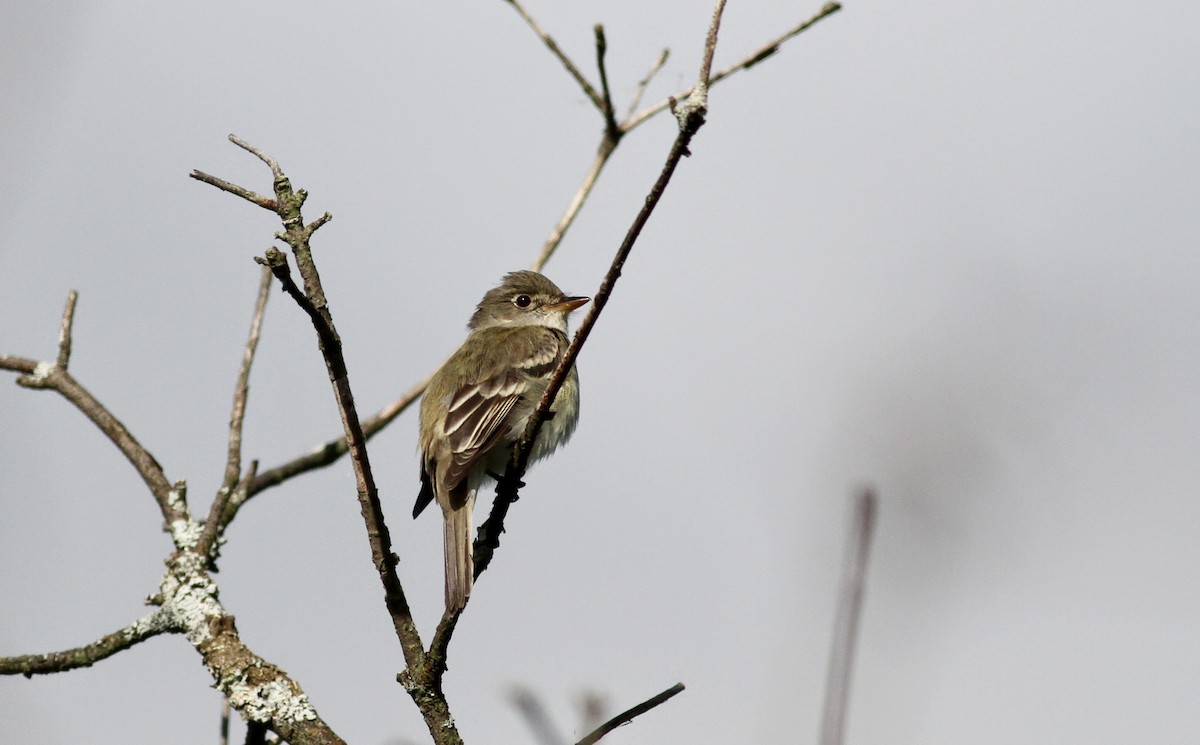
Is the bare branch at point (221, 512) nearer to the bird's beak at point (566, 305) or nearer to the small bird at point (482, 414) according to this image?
the small bird at point (482, 414)

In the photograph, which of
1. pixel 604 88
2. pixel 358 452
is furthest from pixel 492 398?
pixel 358 452

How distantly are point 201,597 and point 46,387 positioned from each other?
128cm

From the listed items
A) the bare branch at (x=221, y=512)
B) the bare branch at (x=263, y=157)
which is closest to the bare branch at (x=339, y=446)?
the bare branch at (x=221, y=512)

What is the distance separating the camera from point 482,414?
648cm

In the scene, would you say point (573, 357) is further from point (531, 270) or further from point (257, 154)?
point (531, 270)

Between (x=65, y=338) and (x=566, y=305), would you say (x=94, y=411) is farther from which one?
(x=566, y=305)

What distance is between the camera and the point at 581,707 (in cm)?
293

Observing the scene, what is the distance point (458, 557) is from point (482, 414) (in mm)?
1769

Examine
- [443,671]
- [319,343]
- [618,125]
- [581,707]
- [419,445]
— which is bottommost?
[581,707]

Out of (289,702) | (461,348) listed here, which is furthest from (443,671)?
(461,348)

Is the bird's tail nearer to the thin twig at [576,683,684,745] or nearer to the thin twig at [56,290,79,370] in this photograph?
the thin twig at [576,683,684,745]

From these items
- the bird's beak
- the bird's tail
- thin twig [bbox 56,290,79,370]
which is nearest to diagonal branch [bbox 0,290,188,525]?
thin twig [bbox 56,290,79,370]

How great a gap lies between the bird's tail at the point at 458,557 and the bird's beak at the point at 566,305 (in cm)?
296

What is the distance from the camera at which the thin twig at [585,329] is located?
2.95 metres
